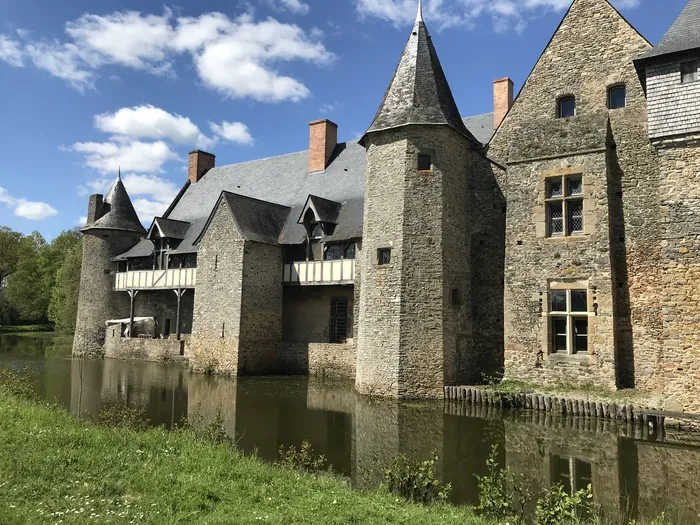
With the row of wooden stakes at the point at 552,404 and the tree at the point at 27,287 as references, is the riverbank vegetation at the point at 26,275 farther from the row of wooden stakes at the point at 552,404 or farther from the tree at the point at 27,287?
the row of wooden stakes at the point at 552,404

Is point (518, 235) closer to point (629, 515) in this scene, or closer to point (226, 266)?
point (629, 515)

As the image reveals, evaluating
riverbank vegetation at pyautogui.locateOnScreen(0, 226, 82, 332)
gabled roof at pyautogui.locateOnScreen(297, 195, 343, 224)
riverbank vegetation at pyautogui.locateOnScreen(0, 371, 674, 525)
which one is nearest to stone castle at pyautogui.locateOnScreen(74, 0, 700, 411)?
gabled roof at pyautogui.locateOnScreen(297, 195, 343, 224)

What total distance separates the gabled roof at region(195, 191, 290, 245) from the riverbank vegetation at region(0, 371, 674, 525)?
11.9m

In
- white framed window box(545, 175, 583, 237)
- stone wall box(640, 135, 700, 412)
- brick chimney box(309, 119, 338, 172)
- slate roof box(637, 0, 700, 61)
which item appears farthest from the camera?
brick chimney box(309, 119, 338, 172)

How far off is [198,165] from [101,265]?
6.80 m

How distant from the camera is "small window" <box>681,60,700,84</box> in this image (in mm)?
10570

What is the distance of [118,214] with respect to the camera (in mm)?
26078

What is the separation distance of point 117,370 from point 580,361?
48.9 feet

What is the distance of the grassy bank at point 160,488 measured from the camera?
4.57 metres

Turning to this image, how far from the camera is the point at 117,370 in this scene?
1914 centimetres

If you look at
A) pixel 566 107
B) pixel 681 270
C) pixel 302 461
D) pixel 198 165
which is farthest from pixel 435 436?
pixel 198 165

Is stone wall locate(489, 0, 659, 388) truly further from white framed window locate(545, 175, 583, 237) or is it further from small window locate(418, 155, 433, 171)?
small window locate(418, 155, 433, 171)

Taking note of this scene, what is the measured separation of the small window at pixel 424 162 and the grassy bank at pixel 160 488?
906 cm

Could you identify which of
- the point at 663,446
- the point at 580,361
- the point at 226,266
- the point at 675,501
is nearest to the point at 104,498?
the point at 675,501
